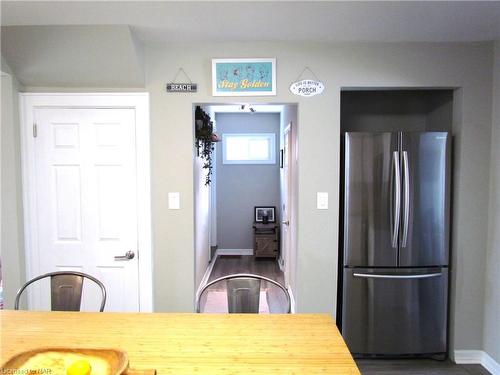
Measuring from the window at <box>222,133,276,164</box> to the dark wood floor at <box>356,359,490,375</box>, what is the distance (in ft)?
11.9

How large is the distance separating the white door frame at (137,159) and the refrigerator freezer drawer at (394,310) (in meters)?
1.60

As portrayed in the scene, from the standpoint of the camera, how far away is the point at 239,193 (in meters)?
5.44

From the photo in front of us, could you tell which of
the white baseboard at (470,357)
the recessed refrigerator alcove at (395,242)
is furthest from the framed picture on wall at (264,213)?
the white baseboard at (470,357)

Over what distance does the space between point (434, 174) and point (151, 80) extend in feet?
7.61

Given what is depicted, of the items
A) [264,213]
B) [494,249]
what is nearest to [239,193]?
[264,213]

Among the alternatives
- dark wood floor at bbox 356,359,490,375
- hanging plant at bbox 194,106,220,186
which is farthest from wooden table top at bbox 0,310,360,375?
hanging plant at bbox 194,106,220,186

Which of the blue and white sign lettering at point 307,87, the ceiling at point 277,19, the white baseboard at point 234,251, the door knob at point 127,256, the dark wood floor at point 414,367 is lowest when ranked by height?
the dark wood floor at point 414,367

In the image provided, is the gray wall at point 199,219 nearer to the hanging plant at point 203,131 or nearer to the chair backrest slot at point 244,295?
the hanging plant at point 203,131

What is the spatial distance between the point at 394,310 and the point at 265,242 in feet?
9.52

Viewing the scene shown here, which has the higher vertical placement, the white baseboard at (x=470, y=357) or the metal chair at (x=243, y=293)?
the metal chair at (x=243, y=293)

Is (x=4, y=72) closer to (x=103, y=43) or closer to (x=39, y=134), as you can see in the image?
(x=39, y=134)

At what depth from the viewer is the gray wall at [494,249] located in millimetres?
2189

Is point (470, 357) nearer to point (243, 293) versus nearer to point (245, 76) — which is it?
point (243, 293)

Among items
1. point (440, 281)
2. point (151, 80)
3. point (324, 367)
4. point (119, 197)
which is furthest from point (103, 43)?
point (440, 281)
